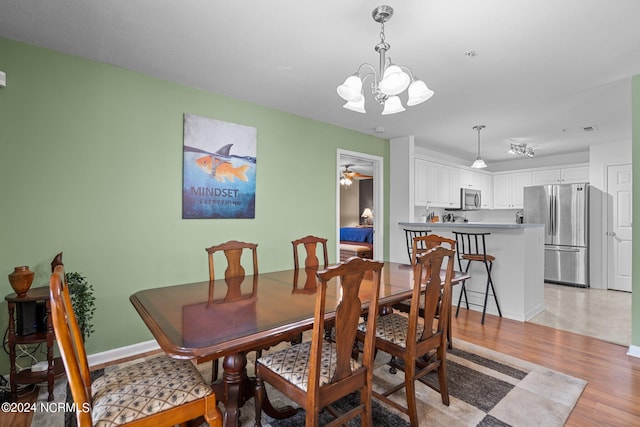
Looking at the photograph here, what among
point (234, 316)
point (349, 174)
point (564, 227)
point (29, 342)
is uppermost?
point (349, 174)

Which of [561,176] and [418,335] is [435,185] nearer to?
[561,176]

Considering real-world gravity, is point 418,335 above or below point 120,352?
above

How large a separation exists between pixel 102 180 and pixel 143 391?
198 cm

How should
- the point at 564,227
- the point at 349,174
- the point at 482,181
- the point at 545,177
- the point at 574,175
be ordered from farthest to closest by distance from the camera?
the point at 349,174 < the point at 482,181 < the point at 545,177 < the point at 574,175 < the point at 564,227

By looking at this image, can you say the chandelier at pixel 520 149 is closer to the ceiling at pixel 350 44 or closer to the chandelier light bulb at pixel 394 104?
the ceiling at pixel 350 44

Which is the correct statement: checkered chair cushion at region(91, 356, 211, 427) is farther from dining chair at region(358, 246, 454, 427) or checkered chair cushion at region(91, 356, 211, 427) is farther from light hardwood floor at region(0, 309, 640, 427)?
light hardwood floor at region(0, 309, 640, 427)

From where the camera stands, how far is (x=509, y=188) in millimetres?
6738

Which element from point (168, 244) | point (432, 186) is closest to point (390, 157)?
point (432, 186)

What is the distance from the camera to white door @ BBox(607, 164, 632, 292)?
4.95m

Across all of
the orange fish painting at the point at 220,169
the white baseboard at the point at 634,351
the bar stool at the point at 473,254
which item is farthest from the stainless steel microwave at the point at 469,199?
the orange fish painting at the point at 220,169

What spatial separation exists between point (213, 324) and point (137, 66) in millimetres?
2387

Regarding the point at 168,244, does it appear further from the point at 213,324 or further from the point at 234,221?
the point at 213,324

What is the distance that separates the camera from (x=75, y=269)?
8.33 ft

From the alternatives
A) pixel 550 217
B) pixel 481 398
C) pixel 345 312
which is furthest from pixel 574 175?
pixel 345 312
